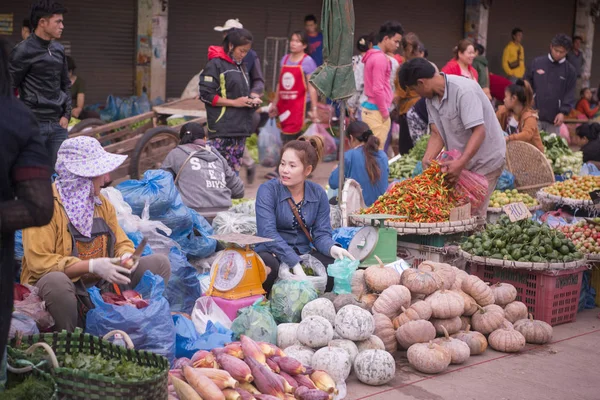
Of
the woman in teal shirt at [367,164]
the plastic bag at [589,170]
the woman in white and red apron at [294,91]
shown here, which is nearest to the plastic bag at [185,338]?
the woman in teal shirt at [367,164]

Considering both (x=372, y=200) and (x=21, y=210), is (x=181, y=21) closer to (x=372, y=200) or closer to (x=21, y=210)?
(x=372, y=200)

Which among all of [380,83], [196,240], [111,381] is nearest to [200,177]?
[196,240]

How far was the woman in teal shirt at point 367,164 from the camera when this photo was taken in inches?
299

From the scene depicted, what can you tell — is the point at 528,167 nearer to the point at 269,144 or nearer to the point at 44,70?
the point at 269,144

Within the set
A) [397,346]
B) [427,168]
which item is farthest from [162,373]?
[427,168]

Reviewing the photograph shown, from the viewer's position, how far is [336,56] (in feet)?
22.4

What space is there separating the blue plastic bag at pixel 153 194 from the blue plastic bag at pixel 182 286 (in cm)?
44

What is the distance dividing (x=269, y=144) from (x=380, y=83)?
7.58 feet

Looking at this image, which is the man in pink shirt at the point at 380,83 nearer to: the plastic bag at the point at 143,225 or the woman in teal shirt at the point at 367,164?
the woman in teal shirt at the point at 367,164

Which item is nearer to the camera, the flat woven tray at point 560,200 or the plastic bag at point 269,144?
the flat woven tray at point 560,200

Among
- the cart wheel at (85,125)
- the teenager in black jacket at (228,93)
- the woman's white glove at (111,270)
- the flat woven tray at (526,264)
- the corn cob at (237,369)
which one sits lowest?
the corn cob at (237,369)

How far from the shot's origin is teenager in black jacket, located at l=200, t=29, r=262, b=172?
8320mm

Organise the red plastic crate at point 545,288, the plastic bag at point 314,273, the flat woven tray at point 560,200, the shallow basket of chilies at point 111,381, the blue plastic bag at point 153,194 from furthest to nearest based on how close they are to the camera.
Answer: the flat woven tray at point 560,200 → the red plastic crate at point 545,288 → the blue plastic bag at point 153,194 → the plastic bag at point 314,273 → the shallow basket of chilies at point 111,381

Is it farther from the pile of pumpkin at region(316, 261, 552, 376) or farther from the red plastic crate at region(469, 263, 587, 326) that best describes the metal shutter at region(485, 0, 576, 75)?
the pile of pumpkin at region(316, 261, 552, 376)
